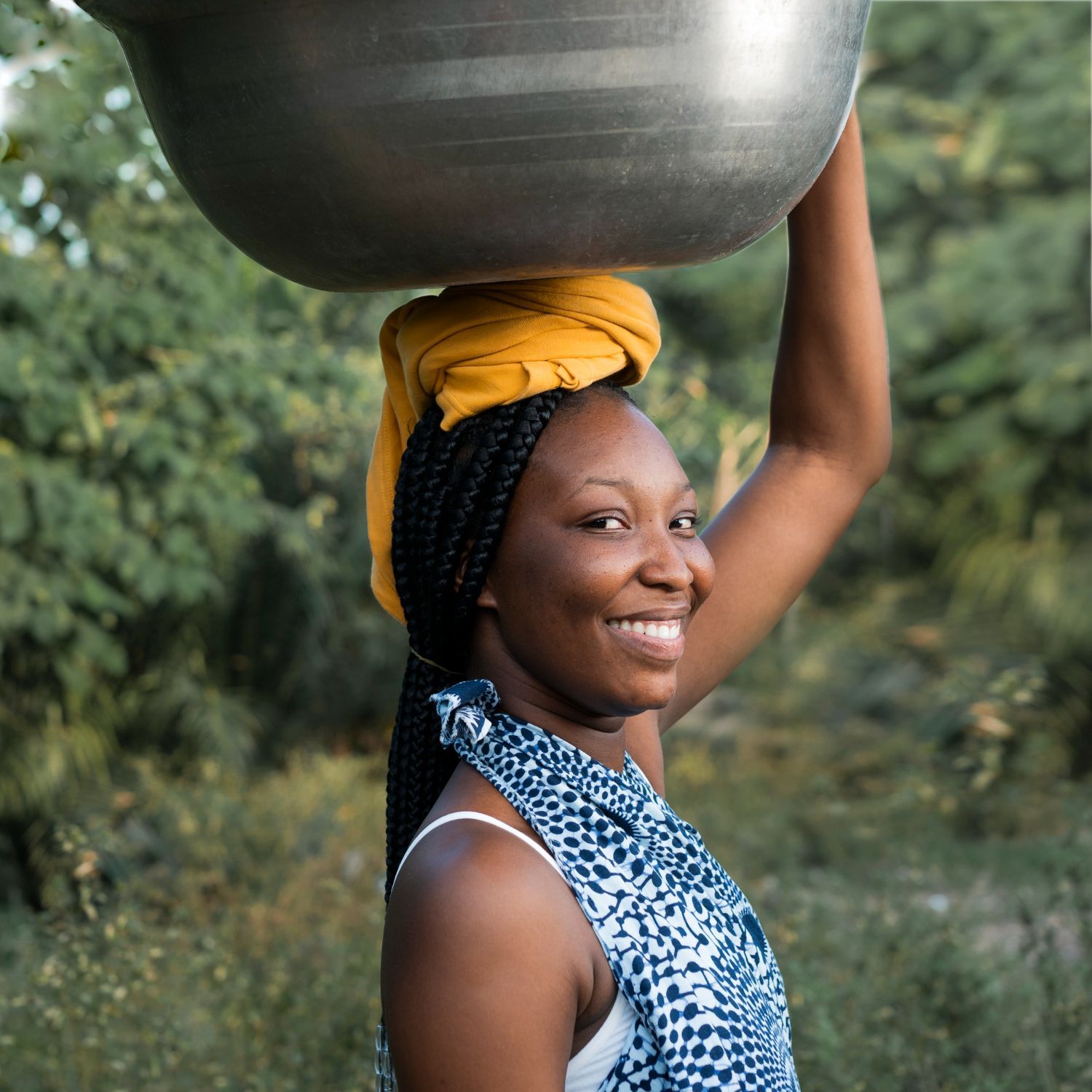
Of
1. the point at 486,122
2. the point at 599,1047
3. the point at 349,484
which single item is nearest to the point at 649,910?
the point at 599,1047

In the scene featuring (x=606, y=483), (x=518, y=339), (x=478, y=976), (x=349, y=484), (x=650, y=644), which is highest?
(x=518, y=339)

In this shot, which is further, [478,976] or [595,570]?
[595,570]

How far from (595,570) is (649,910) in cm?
34

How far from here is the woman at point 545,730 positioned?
1308 mm

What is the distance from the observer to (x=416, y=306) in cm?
157

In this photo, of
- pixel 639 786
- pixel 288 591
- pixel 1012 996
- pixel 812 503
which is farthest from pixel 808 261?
pixel 288 591

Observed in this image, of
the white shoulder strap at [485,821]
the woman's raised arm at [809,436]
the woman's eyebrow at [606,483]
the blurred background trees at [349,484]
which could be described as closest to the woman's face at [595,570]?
the woman's eyebrow at [606,483]

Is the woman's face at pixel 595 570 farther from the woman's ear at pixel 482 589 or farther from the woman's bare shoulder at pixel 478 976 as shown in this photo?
the woman's bare shoulder at pixel 478 976

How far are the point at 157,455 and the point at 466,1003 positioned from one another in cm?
474

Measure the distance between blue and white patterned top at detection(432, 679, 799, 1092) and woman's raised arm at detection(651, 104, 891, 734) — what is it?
374mm

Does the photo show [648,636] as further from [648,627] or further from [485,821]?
[485,821]

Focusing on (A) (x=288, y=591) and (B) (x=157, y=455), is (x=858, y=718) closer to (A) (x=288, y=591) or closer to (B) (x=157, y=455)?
(A) (x=288, y=591)

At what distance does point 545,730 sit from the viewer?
156cm

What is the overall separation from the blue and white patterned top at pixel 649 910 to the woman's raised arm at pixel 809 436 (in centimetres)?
37
